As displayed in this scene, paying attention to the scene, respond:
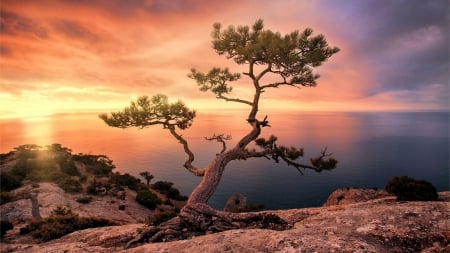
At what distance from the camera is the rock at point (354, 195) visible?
80.2 ft

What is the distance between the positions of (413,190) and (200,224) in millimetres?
12472

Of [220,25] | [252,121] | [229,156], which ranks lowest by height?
[229,156]

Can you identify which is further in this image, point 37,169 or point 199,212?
point 37,169

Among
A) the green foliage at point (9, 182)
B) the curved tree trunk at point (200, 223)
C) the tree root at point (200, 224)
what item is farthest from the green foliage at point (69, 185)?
the tree root at point (200, 224)

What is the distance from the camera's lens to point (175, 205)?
4375cm

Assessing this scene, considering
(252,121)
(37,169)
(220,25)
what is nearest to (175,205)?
(37,169)

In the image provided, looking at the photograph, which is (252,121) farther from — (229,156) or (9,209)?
(9,209)

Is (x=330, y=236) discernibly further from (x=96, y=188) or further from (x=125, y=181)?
(x=125, y=181)

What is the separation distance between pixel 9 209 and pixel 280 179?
15707 cm

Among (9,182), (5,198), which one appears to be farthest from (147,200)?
(9,182)

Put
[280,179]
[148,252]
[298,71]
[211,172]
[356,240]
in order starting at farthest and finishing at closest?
[280,179] → [298,71] → [211,172] → [148,252] → [356,240]

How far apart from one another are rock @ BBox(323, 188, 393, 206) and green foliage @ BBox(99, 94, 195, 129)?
57.6ft

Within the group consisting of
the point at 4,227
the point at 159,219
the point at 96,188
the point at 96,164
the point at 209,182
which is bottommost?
Result: the point at 96,188

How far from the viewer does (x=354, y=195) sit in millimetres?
25547
